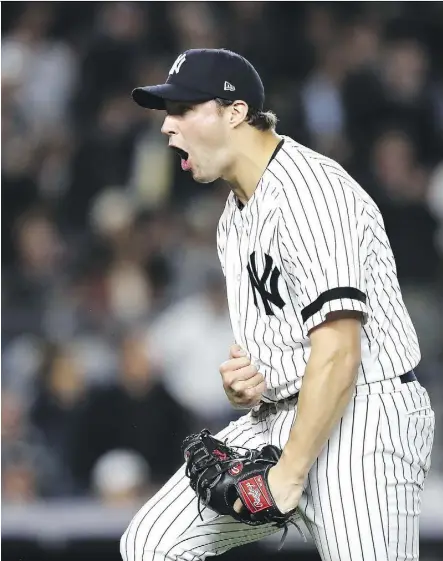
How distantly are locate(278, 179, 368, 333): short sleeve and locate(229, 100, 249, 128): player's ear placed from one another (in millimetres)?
Answer: 281

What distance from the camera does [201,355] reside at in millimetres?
5062

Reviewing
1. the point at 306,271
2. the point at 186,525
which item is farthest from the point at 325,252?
the point at 186,525

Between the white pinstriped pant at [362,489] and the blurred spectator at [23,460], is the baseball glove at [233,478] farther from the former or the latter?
the blurred spectator at [23,460]

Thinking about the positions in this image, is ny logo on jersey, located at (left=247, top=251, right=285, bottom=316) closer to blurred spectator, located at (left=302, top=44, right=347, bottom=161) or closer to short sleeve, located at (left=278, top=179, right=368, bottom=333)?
short sleeve, located at (left=278, top=179, right=368, bottom=333)

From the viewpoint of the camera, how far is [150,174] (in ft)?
19.2

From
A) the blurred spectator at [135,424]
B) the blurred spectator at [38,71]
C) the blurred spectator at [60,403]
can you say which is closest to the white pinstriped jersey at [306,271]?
the blurred spectator at [135,424]

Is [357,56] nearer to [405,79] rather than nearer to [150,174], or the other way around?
[405,79]

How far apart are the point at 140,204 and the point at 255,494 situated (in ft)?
12.2

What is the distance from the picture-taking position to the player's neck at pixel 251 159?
2298 millimetres

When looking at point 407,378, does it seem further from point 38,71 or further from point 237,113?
point 38,71

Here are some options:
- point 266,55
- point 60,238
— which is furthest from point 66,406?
point 266,55

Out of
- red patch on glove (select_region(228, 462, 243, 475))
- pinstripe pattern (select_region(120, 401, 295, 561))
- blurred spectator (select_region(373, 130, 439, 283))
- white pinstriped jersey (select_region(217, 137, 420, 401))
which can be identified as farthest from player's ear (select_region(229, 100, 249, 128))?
blurred spectator (select_region(373, 130, 439, 283))

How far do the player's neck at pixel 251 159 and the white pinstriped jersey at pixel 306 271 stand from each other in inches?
1.1

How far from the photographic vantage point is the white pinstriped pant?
2162 millimetres
